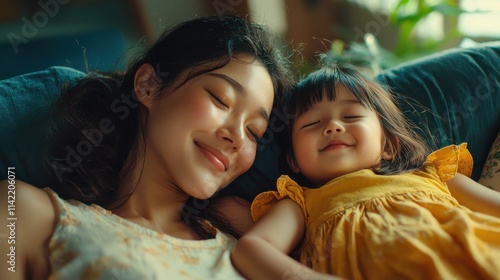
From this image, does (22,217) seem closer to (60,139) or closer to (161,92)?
(60,139)

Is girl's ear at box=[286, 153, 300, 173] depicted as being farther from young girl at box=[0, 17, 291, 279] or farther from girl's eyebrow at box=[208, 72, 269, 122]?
girl's eyebrow at box=[208, 72, 269, 122]

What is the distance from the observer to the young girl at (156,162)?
0.84 meters

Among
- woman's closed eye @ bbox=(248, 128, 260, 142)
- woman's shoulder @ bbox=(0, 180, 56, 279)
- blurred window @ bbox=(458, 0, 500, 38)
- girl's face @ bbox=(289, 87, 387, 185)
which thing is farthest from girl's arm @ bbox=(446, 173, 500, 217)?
blurred window @ bbox=(458, 0, 500, 38)

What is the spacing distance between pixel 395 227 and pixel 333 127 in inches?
10.1

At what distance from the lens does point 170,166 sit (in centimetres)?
101

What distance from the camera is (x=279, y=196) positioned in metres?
1.08

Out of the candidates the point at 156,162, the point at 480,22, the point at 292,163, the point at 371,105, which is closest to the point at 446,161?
the point at 371,105

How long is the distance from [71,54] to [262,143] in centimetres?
95

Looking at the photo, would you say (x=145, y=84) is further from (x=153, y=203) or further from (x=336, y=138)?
(x=336, y=138)

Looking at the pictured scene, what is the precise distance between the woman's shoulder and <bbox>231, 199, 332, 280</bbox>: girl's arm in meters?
0.35

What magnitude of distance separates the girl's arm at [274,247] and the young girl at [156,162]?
4 centimetres

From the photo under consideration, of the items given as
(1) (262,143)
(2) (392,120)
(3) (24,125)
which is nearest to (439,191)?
(2) (392,120)

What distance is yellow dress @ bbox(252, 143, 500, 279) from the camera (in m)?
0.85

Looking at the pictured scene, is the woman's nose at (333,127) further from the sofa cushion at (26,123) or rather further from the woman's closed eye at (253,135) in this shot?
the sofa cushion at (26,123)
